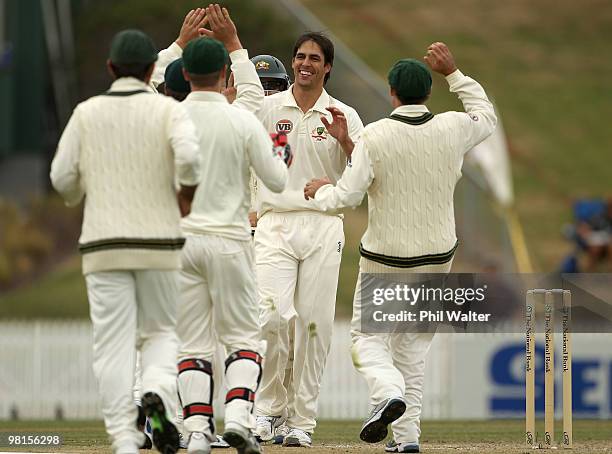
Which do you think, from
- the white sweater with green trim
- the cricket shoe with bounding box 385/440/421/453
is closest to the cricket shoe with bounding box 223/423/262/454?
the white sweater with green trim

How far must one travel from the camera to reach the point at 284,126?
10.3m

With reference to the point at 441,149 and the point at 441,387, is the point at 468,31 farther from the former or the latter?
the point at 441,149

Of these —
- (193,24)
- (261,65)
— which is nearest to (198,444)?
(193,24)

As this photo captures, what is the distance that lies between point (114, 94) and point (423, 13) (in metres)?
38.6

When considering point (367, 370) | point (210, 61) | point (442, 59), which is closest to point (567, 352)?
point (367, 370)

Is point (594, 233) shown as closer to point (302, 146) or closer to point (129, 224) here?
point (302, 146)

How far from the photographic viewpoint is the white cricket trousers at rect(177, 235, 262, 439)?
8516mm

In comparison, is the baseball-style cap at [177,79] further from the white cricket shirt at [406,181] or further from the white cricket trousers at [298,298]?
the white cricket trousers at [298,298]

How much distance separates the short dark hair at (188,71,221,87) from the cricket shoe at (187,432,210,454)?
1.87 m

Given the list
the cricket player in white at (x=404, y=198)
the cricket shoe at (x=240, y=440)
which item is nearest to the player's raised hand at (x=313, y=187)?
the cricket player in white at (x=404, y=198)

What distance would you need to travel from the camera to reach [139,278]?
8062mm

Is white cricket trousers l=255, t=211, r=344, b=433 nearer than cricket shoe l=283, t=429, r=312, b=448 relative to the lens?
No

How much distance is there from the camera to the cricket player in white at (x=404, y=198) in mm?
9289

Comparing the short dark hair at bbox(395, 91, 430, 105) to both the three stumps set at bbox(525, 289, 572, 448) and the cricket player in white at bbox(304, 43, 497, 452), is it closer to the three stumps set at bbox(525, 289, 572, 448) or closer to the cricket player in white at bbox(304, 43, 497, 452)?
the cricket player in white at bbox(304, 43, 497, 452)
